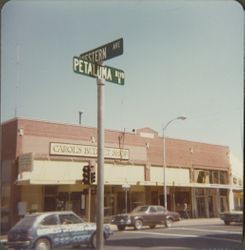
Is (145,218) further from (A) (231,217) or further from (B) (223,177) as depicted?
(B) (223,177)

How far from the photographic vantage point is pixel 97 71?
678 cm

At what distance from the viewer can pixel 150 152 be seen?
27375 millimetres

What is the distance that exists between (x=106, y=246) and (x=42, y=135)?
11.3 metres

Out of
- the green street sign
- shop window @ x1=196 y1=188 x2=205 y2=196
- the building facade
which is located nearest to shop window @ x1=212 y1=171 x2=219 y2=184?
the building facade

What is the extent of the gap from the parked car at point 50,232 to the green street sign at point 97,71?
6.07m

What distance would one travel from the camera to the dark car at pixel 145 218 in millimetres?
20500

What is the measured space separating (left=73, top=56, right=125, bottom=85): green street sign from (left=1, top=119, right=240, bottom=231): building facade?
13.0 m

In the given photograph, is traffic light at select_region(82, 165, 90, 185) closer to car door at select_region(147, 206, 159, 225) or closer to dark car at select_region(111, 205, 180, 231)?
dark car at select_region(111, 205, 180, 231)

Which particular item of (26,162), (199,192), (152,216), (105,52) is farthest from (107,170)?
(105,52)

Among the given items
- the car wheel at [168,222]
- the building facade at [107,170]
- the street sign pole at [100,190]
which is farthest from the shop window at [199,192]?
the street sign pole at [100,190]

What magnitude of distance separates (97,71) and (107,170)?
17.3 metres

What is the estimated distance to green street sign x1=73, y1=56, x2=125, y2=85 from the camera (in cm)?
659

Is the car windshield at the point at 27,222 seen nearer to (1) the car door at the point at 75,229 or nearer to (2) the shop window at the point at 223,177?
(1) the car door at the point at 75,229

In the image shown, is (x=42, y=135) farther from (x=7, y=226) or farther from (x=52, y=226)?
(x=52, y=226)
